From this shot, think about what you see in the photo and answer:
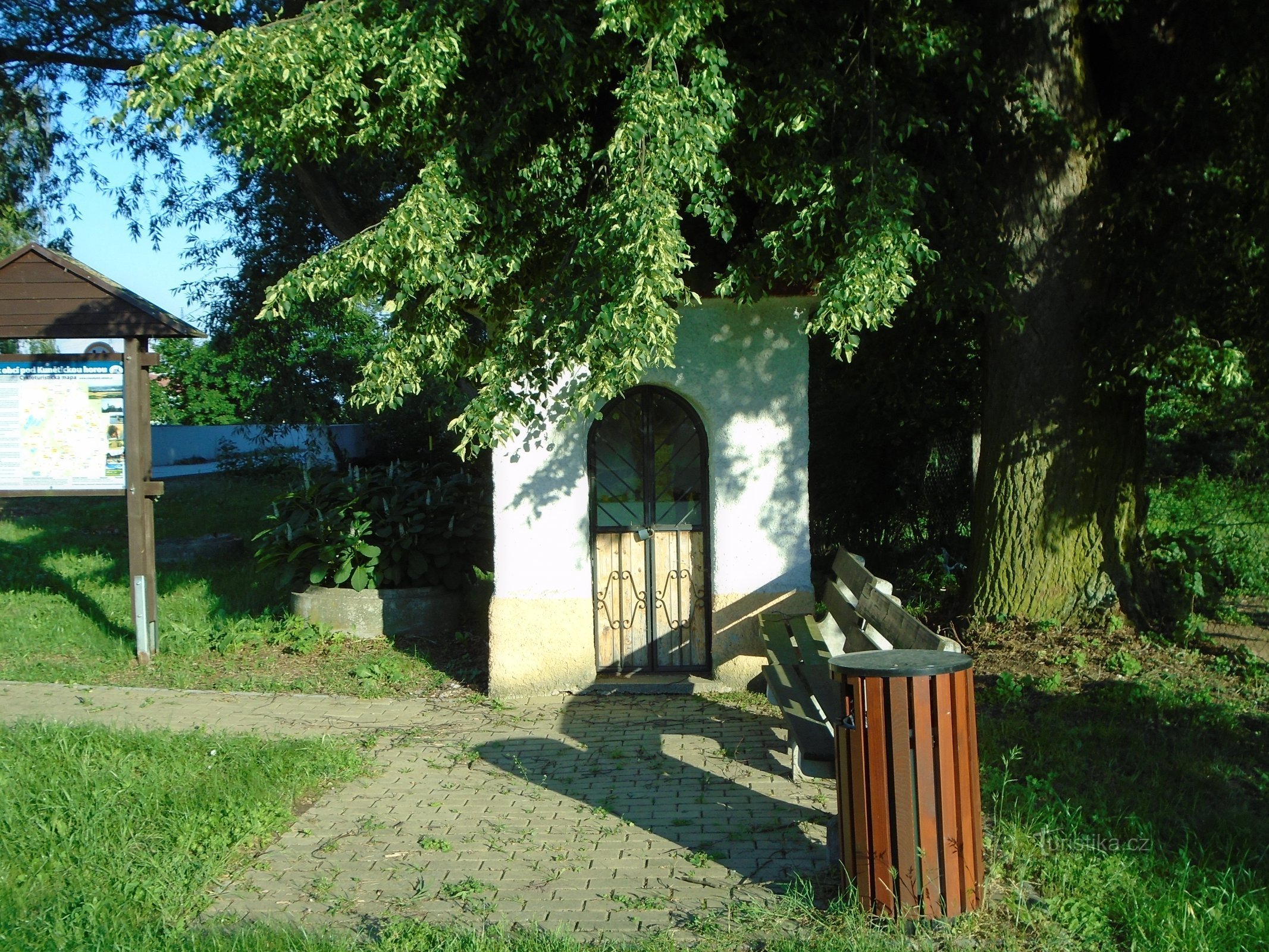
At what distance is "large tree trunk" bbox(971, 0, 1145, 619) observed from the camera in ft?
26.3

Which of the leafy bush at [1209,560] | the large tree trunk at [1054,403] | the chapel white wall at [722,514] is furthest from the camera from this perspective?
the leafy bush at [1209,560]

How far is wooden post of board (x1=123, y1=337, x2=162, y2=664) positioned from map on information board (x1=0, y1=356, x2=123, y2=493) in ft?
0.42

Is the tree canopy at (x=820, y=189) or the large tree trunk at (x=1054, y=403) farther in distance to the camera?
the large tree trunk at (x=1054, y=403)

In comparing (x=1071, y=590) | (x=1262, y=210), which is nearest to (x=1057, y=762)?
(x=1071, y=590)

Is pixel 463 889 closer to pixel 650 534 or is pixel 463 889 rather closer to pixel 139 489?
pixel 650 534

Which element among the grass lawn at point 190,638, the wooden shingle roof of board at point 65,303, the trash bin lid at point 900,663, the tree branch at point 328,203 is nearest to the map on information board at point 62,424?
the wooden shingle roof of board at point 65,303

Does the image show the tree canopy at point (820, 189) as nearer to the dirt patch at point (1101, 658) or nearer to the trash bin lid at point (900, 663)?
the dirt patch at point (1101, 658)

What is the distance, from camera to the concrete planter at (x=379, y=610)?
10.2 metres

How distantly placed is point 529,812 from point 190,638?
17.8 feet

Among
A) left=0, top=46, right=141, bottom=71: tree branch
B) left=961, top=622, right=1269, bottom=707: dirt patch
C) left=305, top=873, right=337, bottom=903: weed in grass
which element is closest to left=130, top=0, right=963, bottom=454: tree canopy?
left=305, top=873, right=337, bottom=903: weed in grass

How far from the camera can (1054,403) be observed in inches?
325

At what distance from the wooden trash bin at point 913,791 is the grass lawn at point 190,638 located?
5073mm

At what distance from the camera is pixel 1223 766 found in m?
6.00

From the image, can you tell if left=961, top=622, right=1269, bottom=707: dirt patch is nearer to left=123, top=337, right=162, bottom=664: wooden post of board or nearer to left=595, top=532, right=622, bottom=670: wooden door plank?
left=595, top=532, right=622, bottom=670: wooden door plank
